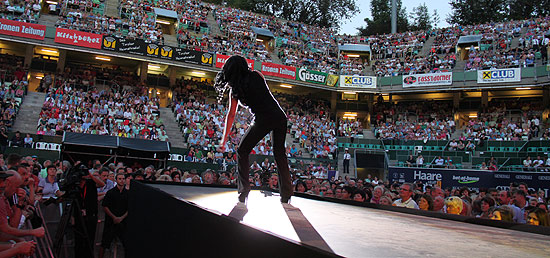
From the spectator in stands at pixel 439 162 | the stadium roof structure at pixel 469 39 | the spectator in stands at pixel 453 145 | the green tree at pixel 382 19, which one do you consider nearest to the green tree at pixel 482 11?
the green tree at pixel 382 19

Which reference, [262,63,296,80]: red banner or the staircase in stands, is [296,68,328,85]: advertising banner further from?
the staircase in stands

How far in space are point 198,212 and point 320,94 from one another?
123 ft

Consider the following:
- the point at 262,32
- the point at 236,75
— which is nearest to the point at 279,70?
the point at 262,32

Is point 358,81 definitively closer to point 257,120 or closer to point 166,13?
point 166,13

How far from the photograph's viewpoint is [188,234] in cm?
336

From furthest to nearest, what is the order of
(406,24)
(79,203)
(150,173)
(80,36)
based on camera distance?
(406,24) → (80,36) → (150,173) → (79,203)

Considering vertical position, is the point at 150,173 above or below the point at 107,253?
above

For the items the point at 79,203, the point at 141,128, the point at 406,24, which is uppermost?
the point at 406,24

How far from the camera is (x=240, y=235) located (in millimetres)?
2334

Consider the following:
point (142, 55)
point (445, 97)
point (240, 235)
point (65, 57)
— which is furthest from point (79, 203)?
point (445, 97)

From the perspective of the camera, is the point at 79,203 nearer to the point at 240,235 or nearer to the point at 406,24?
the point at 240,235

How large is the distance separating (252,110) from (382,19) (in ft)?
194

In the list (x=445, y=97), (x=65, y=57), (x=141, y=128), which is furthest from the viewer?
(x=445, y=97)

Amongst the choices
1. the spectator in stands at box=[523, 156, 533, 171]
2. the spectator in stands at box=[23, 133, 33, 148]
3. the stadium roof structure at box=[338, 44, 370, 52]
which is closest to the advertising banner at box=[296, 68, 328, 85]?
the stadium roof structure at box=[338, 44, 370, 52]
